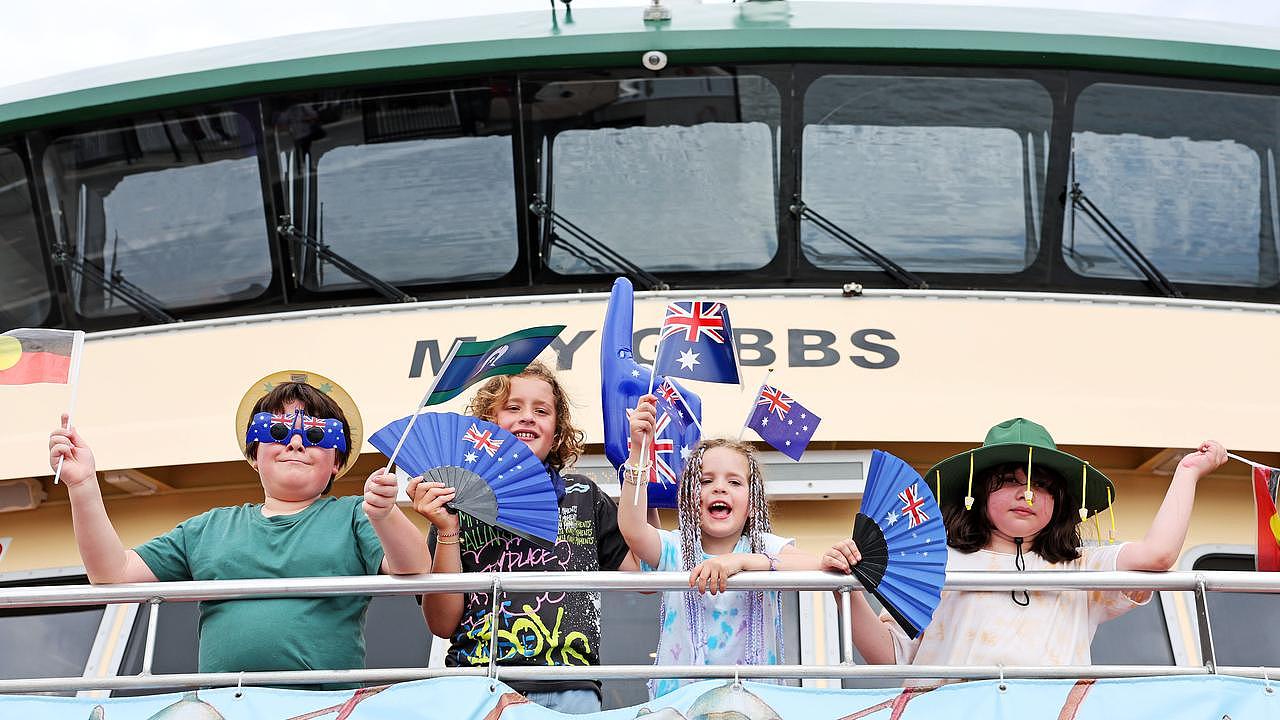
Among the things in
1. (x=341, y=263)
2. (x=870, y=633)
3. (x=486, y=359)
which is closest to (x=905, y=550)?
(x=870, y=633)

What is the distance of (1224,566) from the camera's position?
6121mm

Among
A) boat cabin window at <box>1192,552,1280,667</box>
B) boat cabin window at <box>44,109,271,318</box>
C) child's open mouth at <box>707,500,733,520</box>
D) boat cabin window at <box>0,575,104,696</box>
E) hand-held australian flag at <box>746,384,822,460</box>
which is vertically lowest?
boat cabin window at <box>1192,552,1280,667</box>

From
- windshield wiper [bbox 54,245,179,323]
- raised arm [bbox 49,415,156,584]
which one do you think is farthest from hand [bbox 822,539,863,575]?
windshield wiper [bbox 54,245,179,323]

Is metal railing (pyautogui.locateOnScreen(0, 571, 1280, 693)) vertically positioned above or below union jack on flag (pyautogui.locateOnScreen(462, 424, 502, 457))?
below

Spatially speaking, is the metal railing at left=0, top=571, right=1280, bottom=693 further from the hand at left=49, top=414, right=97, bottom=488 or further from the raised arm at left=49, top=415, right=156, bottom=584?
the hand at left=49, top=414, right=97, bottom=488

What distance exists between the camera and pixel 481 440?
14.4 ft

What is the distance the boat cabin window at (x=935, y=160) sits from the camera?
282 inches

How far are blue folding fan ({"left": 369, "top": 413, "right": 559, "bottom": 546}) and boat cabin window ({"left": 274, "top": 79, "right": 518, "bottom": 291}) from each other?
2881mm

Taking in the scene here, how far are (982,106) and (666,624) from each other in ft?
11.9

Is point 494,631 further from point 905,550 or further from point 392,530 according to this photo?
point 905,550

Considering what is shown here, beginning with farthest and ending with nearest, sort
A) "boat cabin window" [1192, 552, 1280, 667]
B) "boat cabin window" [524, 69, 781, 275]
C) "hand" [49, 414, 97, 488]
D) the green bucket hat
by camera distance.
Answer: "boat cabin window" [524, 69, 781, 275]
"boat cabin window" [1192, 552, 1280, 667]
the green bucket hat
"hand" [49, 414, 97, 488]

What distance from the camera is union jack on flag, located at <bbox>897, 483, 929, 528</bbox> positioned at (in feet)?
13.9

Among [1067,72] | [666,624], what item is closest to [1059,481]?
[666,624]

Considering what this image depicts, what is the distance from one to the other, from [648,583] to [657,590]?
53 mm
